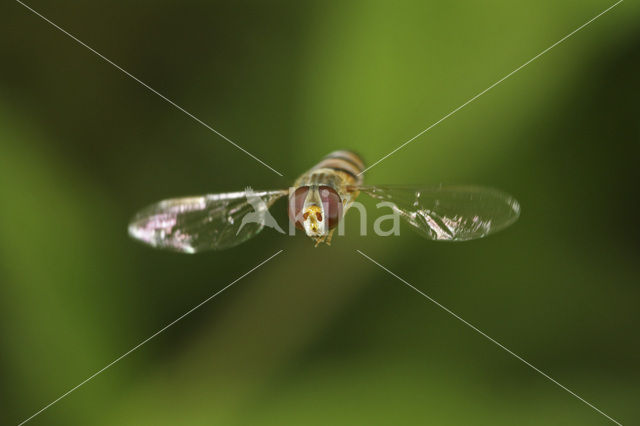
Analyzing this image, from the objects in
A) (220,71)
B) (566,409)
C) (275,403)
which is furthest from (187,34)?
(566,409)

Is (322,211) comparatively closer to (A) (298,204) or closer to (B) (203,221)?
(A) (298,204)

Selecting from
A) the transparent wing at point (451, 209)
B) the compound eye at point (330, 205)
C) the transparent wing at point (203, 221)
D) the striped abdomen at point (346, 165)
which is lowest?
the transparent wing at point (203, 221)

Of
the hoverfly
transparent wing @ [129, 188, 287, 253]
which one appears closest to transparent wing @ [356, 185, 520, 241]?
the hoverfly

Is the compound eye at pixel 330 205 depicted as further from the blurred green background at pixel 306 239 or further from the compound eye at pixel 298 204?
the blurred green background at pixel 306 239

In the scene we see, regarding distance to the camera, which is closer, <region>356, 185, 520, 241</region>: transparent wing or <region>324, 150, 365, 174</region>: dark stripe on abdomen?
<region>356, 185, 520, 241</region>: transparent wing

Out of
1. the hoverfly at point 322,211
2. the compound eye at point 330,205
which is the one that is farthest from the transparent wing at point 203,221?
the compound eye at point 330,205

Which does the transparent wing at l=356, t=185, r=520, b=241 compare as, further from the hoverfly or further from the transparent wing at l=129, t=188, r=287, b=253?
the transparent wing at l=129, t=188, r=287, b=253

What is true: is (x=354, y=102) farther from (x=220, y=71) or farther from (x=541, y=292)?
(x=541, y=292)
